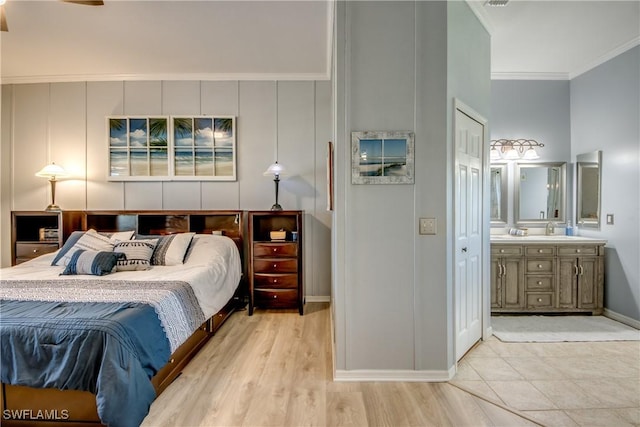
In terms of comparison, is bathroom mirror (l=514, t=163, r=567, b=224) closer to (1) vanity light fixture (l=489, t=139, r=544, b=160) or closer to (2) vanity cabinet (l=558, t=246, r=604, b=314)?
(1) vanity light fixture (l=489, t=139, r=544, b=160)

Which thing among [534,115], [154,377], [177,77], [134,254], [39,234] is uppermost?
[177,77]

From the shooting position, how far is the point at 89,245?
3.14m

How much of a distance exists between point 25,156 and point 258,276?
3522 millimetres

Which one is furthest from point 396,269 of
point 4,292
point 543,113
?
point 543,113

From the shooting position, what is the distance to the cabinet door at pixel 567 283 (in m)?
3.49

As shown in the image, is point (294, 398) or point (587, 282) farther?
point (587, 282)

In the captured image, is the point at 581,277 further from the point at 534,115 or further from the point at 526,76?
the point at 526,76

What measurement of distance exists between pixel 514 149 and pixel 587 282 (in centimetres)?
175

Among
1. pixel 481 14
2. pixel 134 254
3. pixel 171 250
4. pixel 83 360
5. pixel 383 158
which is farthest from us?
pixel 171 250

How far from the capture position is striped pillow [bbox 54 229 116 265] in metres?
3.08

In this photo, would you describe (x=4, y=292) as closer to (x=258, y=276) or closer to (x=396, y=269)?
(x=258, y=276)

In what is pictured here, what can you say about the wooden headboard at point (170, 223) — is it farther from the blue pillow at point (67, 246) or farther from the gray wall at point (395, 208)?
the gray wall at point (395, 208)

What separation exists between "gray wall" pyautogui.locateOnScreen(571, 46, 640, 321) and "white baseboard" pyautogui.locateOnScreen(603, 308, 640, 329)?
3 cm

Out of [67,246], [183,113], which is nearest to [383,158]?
[183,113]
